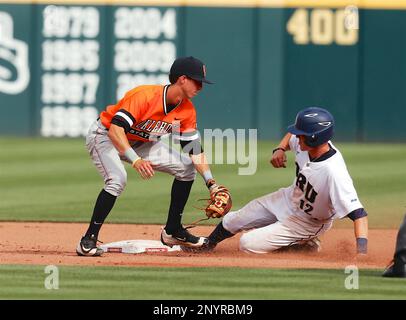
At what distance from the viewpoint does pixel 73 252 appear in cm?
874

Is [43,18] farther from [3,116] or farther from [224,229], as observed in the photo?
[224,229]

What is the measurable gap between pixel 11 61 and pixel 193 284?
11688 mm

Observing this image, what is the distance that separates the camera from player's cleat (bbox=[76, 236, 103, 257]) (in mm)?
8336

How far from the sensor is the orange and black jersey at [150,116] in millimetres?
8312

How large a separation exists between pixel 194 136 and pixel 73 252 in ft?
4.24

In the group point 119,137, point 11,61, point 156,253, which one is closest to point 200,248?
point 156,253

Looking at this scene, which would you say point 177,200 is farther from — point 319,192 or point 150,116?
point 319,192

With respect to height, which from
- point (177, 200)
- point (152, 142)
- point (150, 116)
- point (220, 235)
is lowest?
point (220, 235)

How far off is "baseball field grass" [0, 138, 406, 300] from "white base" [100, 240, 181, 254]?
3.40 ft

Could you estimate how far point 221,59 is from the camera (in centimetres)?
1875

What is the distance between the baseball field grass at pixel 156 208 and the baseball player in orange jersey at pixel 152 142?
0.79 meters

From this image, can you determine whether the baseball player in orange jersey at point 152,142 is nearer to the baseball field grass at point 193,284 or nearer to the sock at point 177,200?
the sock at point 177,200

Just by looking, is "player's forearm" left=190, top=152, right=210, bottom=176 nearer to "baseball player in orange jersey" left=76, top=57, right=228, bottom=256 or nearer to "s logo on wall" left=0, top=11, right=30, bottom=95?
"baseball player in orange jersey" left=76, top=57, right=228, bottom=256
